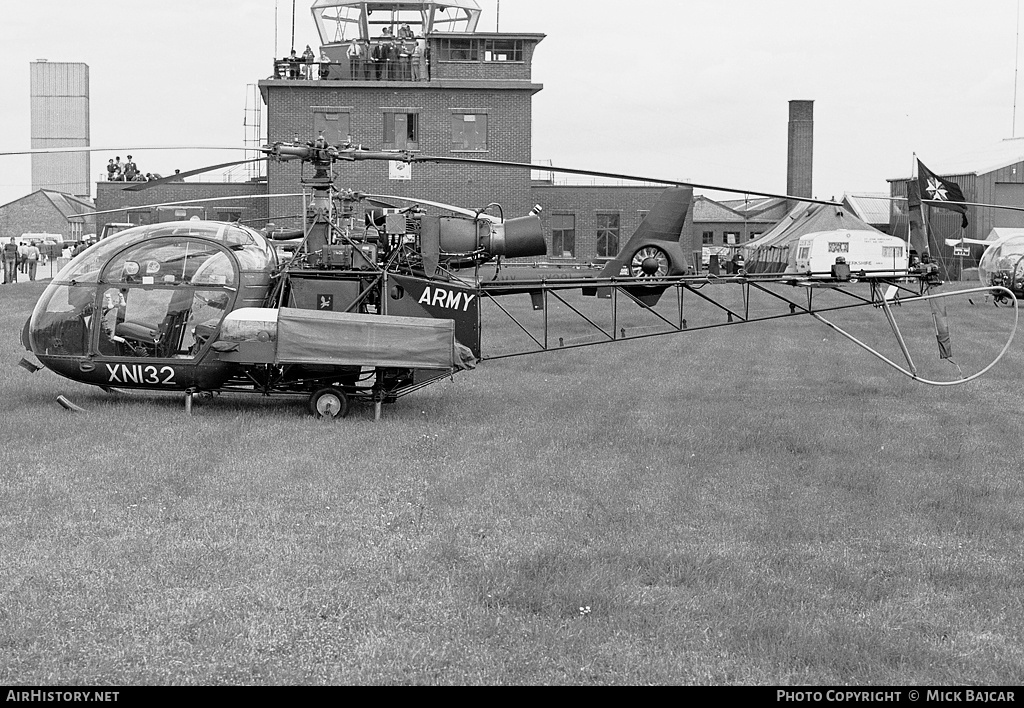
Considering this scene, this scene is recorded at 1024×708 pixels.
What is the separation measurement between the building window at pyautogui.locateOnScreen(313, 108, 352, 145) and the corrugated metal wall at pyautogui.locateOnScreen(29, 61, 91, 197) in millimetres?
67112

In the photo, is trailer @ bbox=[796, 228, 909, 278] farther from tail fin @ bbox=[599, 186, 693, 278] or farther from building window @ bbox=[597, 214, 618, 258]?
tail fin @ bbox=[599, 186, 693, 278]

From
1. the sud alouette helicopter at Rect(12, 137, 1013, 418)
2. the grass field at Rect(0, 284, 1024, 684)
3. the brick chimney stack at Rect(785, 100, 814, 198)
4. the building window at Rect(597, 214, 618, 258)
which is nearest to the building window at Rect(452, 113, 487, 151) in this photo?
the building window at Rect(597, 214, 618, 258)

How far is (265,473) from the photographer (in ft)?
34.4

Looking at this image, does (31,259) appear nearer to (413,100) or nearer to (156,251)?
(413,100)

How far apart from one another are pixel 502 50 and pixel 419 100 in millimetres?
3872

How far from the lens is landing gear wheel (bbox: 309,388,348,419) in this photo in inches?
535

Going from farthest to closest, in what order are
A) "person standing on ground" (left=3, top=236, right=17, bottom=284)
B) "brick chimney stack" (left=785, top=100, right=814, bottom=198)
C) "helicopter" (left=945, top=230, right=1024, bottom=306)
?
"brick chimney stack" (left=785, top=100, right=814, bottom=198) → "person standing on ground" (left=3, top=236, right=17, bottom=284) → "helicopter" (left=945, top=230, right=1024, bottom=306)

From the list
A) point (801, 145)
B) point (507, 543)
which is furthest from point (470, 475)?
point (801, 145)

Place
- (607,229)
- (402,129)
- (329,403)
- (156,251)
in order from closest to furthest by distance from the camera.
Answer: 1. (329,403)
2. (156,251)
3. (402,129)
4. (607,229)

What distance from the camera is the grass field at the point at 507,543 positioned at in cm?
616

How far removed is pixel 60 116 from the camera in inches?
4422

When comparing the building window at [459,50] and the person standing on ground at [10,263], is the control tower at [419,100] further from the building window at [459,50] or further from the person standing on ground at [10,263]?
the person standing on ground at [10,263]

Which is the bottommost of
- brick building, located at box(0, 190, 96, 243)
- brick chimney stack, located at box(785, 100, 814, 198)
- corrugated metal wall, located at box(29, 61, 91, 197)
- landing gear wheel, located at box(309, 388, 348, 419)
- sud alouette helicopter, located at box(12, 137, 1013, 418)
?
landing gear wheel, located at box(309, 388, 348, 419)

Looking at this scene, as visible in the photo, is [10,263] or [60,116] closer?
[10,263]
